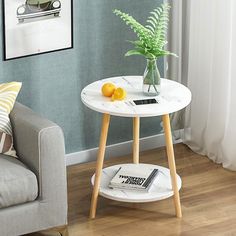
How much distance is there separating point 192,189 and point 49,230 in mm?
952

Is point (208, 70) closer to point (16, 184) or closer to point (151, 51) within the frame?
point (151, 51)

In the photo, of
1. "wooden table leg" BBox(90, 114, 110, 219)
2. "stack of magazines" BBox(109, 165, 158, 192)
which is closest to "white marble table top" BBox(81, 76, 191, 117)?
"wooden table leg" BBox(90, 114, 110, 219)

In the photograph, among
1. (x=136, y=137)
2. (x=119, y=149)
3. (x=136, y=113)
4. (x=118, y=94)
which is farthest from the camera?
(x=119, y=149)

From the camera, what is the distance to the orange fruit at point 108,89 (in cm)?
398

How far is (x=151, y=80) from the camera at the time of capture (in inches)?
157

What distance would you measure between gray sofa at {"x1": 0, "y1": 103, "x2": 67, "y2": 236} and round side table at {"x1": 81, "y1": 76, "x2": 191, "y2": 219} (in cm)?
35

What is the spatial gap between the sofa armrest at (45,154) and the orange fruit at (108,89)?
425 mm

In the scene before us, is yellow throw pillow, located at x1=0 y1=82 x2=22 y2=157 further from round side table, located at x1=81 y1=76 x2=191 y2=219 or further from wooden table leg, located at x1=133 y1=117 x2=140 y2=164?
wooden table leg, located at x1=133 y1=117 x2=140 y2=164

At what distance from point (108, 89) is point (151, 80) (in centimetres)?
22

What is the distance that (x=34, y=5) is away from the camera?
14.0 ft

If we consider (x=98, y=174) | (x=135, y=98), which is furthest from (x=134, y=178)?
(x=135, y=98)

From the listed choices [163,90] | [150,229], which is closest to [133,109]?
[163,90]

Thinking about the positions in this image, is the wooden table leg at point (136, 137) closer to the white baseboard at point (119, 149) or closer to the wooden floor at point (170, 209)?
the wooden floor at point (170, 209)

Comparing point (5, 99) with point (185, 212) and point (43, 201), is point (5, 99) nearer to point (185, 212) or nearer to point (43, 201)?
point (43, 201)
